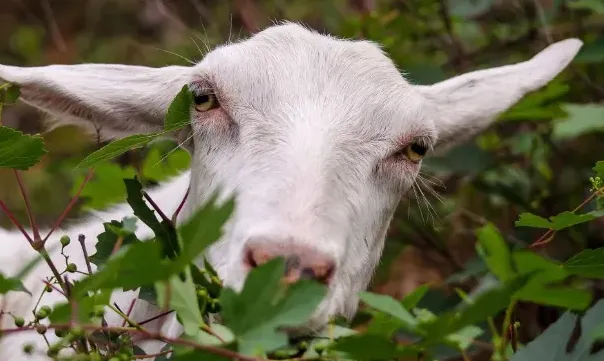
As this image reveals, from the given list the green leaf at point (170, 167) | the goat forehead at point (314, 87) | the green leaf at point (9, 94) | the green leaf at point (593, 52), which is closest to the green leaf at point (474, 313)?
the goat forehead at point (314, 87)

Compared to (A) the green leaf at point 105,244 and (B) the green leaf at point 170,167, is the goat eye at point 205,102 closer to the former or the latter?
(A) the green leaf at point 105,244

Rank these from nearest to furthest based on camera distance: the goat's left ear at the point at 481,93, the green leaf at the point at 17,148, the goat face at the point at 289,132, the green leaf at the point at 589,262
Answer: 1. the green leaf at the point at 589,262
2. the green leaf at the point at 17,148
3. the goat face at the point at 289,132
4. the goat's left ear at the point at 481,93

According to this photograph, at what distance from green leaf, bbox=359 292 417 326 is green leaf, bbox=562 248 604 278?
0.61 meters

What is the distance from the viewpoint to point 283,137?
9.39ft

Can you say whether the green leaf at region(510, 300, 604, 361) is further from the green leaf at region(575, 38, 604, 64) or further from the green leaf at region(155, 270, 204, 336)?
the green leaf at region(575, 38, 604, 64)

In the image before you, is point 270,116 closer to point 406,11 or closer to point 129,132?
point 129,132

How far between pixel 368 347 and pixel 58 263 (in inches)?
98.1

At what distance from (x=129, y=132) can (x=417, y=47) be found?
3.01 m

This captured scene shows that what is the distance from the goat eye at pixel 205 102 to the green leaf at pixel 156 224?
84cm

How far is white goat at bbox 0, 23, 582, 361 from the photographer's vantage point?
2482 mm

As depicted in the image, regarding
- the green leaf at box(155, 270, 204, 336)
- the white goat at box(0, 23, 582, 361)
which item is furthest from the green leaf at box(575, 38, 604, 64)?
the green leaf at box(155, 270, 204, 336)

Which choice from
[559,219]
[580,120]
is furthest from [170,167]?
[559,219]

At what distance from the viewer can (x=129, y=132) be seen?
3670mm

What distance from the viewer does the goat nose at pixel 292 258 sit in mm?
2246
